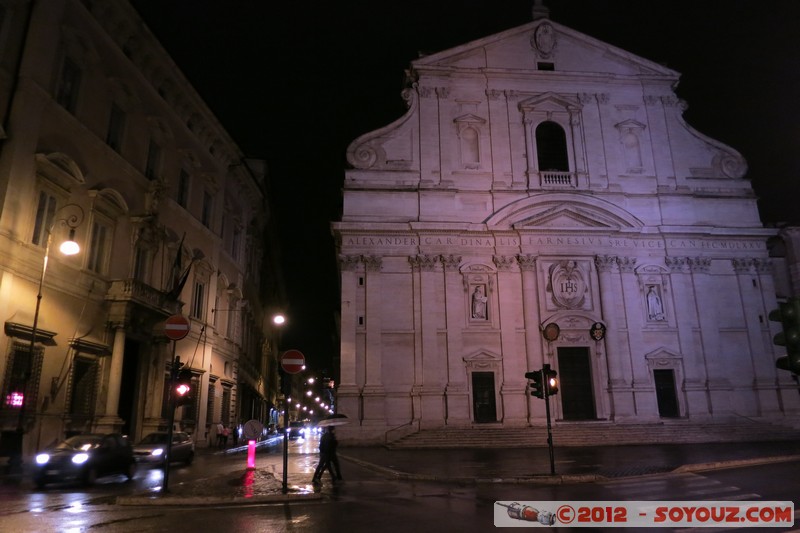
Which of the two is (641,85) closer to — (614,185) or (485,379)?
(614,185)

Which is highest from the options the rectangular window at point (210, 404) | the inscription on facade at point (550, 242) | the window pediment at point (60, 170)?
the inscription on facade at point (550, 242)

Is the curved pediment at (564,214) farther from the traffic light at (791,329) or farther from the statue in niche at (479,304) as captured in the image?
the traffic light at (791,329)

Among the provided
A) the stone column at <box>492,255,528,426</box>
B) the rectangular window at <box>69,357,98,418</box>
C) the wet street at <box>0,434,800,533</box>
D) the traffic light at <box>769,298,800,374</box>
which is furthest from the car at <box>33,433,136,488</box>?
the stone column at <box>492,255,528,426</box>

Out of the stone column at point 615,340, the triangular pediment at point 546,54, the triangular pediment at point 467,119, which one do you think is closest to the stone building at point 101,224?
the triangular pediment at point 467,119

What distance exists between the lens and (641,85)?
34.0 meters

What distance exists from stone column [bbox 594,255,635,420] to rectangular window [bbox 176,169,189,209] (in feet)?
69.9

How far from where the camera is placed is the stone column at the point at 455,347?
27.8 metres

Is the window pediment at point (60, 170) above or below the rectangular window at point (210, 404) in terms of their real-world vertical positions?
above

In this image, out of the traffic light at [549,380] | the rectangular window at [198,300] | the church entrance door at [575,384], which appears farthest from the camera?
the church entrance door at [575,384]

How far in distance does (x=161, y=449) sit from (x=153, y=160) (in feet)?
39.9

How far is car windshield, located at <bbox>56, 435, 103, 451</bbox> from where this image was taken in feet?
44.7

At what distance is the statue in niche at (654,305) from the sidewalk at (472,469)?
33.1 ft

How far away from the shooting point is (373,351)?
93.4ft

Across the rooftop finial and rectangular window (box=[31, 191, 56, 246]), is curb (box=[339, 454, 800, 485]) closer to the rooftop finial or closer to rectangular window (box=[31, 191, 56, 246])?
rectangular window (box=[31, 191, 56, 246])
